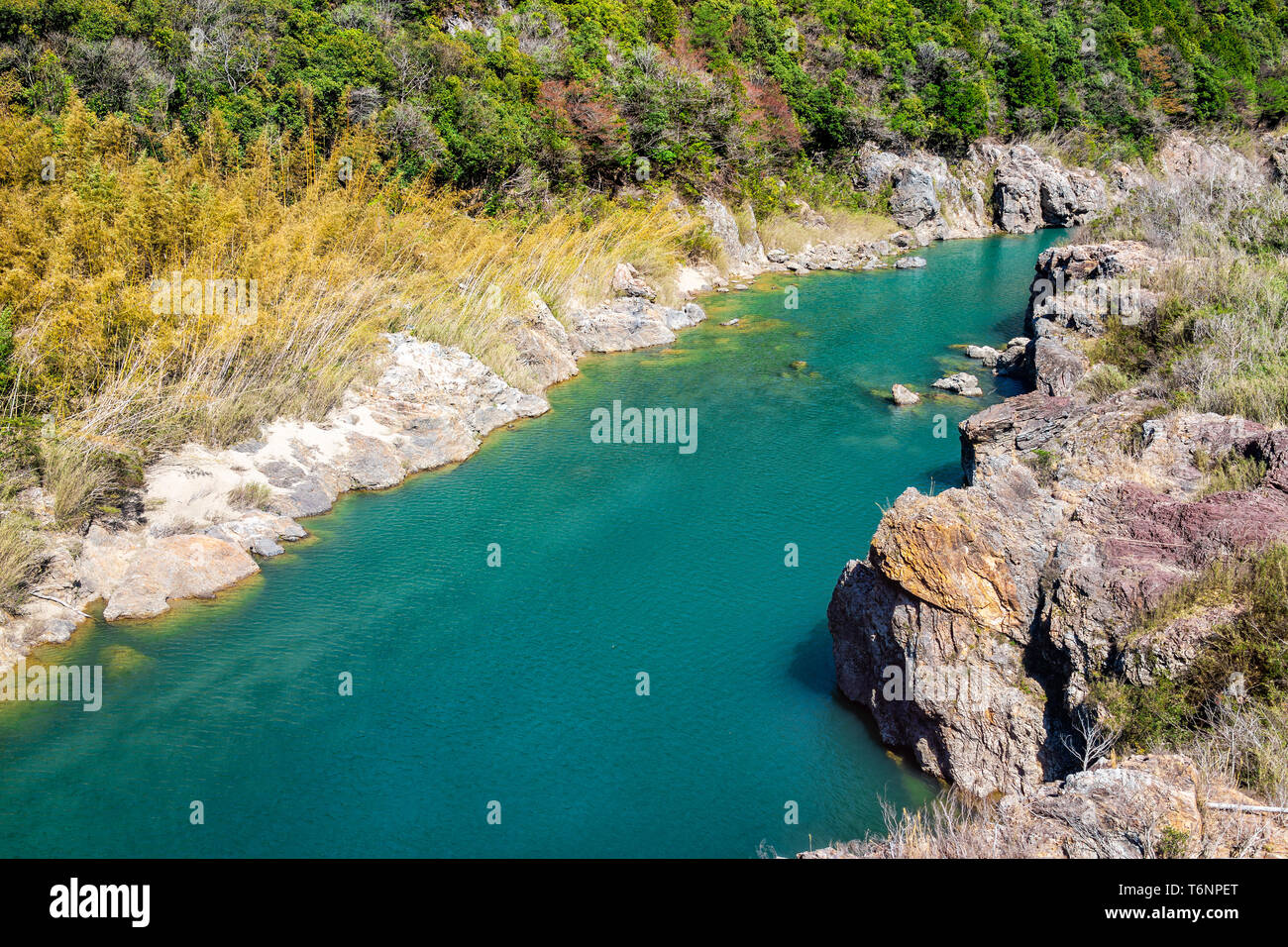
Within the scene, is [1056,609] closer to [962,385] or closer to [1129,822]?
[1129,822]

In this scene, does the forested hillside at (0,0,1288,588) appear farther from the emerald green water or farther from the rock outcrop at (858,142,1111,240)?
the emerald green water

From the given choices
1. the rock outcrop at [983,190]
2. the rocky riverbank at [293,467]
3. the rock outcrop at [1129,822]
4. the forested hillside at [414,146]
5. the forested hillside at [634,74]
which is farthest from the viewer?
the rock outcrop at [983,190]

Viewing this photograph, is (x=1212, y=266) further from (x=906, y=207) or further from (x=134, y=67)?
(x=134, y=67)

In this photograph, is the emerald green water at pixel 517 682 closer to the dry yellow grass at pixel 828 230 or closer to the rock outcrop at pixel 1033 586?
the rock outcrop at pixel 1033 586

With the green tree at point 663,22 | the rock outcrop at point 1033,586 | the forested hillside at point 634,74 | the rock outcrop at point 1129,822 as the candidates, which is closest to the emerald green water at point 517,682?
the rock outcrop at point 1033,586

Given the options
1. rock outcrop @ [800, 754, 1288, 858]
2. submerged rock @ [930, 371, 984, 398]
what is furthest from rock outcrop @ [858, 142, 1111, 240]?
rock outcrop @ [800, 754, 1288, 858]

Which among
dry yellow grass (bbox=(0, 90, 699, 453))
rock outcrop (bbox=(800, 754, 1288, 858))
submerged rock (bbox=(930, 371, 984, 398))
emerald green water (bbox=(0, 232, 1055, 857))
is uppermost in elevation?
dry yellow grass (bbox=(0, 90, 699, 453))

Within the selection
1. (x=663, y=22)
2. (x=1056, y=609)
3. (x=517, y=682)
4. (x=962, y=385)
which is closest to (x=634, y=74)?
(x=663, y=22)

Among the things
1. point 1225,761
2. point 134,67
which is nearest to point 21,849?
point 1225,761
